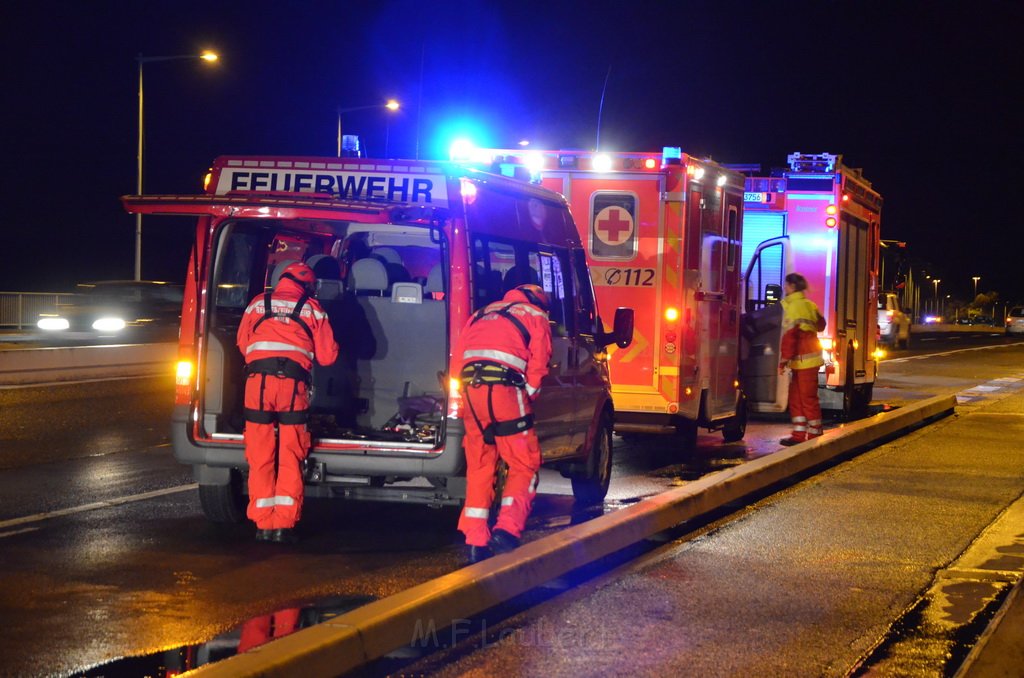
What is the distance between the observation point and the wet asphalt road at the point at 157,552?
5.96 m

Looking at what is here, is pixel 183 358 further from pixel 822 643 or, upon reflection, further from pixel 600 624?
pixel 822 643

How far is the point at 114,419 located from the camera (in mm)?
14750

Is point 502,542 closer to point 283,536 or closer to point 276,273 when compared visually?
point 283,536

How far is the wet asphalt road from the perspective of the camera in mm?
5965

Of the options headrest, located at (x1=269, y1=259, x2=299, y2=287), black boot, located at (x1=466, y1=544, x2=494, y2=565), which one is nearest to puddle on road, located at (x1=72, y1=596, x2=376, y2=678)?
black boot, located at (x1=466, y1=544, x2=494, y2=565)

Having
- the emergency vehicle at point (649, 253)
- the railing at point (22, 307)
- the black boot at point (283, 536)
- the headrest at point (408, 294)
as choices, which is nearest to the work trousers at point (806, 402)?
the emergency vehicle at point (649, 253)

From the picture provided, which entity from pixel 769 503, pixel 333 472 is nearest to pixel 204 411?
pixel 333 472

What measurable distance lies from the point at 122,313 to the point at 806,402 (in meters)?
20.3

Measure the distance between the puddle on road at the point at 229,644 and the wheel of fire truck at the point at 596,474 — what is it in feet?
10.7

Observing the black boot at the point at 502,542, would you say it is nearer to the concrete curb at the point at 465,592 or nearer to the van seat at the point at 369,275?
the concrete curb at the point at 465,592

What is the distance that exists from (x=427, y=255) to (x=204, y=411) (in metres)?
2.14

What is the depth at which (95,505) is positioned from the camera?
9.16 meters

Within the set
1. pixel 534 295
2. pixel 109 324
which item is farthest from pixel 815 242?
pixel 109 324

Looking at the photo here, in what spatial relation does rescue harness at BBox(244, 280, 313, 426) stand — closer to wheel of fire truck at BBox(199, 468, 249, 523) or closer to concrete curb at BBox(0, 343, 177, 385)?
wheel of fire truck at BBox(199, 468, 249, 523)
